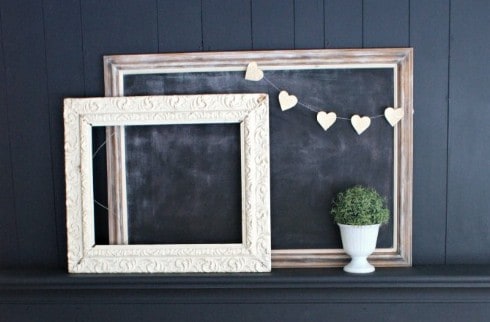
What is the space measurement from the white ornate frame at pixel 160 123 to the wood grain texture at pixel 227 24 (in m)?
0.19

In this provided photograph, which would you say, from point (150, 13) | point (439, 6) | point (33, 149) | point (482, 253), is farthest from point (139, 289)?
point (439, 6)

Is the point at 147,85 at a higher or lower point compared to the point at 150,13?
lower

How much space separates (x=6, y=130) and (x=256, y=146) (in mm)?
922

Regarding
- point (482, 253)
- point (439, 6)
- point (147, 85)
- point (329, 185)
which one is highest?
point (439, 6)

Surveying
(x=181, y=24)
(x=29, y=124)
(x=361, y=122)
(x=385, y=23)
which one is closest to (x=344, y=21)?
(x=385, y=23)

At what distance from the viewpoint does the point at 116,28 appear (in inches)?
70.3

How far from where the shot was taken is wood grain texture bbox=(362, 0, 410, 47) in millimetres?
1736

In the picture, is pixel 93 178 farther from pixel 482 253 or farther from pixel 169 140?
pixel 482 253

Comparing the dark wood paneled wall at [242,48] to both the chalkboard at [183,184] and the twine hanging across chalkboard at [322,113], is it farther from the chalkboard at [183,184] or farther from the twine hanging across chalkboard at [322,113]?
the chalkboard at [183,184]

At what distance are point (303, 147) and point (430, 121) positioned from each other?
452 mm

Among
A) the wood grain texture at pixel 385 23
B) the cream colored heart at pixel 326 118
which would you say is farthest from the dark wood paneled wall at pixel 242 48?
the cream colored heart at pixel 326 118

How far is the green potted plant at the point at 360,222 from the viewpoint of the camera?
1.66 meters

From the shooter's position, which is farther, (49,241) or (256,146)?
(49,241)

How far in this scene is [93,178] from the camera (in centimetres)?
181
